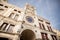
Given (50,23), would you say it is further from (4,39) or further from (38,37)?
(4,39)

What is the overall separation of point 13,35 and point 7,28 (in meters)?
1.97

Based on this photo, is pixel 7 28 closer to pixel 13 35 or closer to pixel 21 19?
pixel 13 35

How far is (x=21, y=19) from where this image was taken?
19953mm

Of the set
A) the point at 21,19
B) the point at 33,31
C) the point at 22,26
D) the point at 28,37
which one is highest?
the point at 21,19

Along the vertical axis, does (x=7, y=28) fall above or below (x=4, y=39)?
above

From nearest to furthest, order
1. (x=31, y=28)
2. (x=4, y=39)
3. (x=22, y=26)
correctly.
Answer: (x=4, y=39) < (x=22, y=26) < (x=31, y=28)

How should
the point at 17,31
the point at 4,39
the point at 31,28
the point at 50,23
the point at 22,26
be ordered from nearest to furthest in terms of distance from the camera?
the point at 4,39, the point at 17,31, the point at 22,26, the point at 31,28, the point at 50,23

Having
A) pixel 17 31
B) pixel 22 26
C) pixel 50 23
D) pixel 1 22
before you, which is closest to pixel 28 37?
pixel 22 26

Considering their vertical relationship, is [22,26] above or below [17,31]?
above

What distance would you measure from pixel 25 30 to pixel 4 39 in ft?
20.6

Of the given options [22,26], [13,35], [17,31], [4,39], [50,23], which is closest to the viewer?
[4,39]

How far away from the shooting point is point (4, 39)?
13969mm

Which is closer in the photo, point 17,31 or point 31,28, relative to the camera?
point 17,31

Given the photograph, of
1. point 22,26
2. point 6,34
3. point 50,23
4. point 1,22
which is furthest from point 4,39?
point 50,23
